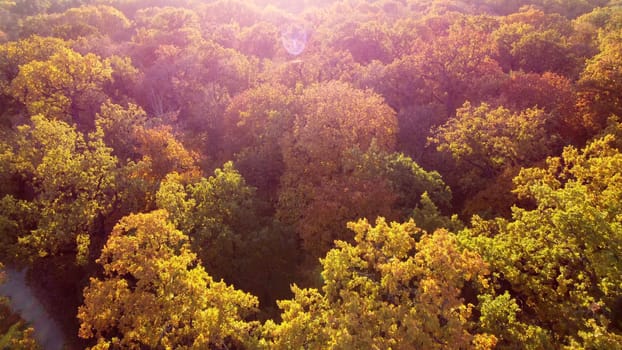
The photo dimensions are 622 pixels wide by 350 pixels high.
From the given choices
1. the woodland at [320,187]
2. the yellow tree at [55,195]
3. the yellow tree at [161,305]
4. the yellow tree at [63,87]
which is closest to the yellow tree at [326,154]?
the woodland at [320,187]

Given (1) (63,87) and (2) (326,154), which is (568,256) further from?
(1) (63,87)

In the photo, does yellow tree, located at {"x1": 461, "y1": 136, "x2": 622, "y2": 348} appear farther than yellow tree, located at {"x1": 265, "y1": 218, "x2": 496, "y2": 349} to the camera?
Yes

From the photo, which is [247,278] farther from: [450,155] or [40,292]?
[450,155]

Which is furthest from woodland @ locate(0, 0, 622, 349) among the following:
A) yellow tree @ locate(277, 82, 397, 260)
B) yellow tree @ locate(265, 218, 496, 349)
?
yellow tree @ locate(277, 82, 397, 260)

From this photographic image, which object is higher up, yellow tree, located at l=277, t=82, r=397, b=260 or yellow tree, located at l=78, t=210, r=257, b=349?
yellow tree, located at l=277, t=82, r=397, b=260

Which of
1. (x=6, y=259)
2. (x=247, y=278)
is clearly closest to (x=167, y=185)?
(x=247, y=278)

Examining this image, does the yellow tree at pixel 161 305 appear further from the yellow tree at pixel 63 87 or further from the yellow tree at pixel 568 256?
the yellow tree at pixel 63 87

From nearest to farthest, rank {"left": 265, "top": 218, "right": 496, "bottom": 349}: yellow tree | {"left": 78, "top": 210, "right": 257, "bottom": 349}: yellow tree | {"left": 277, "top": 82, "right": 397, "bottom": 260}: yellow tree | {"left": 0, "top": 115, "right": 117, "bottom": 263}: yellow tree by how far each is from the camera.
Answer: {"left": 265, "top": 218, "right": 496, "bottom": 349}: yellow tree
{"left": 78, "top": 210, "right": 257, "bottom": 349}: yellow tree
{"left": 0, "top": 115, "right": 117, "bottom": 263}: yellow tree
{"left": 277, "top": 82, "right": 397, "bottom": 260}: yellow tree

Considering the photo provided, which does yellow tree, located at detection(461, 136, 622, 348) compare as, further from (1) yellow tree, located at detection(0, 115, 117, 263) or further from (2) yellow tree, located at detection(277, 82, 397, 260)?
(1) yellow tree, located at detection(0, 115, 117, 263)
